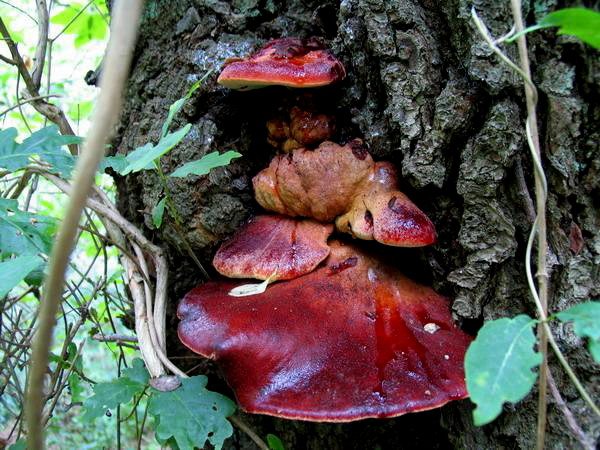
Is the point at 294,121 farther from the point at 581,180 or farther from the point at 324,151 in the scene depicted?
the point at 581,180

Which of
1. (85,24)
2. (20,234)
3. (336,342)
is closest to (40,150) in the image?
(20,234)

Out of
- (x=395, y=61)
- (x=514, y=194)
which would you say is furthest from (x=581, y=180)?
(x=395, y=61)

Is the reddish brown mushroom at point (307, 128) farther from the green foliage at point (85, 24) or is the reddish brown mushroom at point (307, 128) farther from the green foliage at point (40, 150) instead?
the green foliage at point (85, 24)

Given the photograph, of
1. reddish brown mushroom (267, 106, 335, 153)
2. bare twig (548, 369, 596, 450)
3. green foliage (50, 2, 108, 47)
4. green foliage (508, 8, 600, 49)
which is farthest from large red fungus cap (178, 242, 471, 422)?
green foliage (50, 2, 108, 47)

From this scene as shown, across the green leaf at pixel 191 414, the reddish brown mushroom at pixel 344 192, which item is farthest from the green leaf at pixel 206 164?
the green leaf at pixel 191 414

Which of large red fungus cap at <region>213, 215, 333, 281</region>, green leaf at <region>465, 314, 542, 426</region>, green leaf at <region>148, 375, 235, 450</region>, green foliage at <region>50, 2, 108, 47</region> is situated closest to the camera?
green leaf at <region>465, 314, 542, 426</region>

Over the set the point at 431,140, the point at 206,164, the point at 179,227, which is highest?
the point at 206,164

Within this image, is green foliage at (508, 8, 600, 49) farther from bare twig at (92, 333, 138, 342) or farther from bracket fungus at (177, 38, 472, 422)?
bare twig at (92, 333, 138, 342)

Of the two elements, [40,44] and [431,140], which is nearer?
[431,140]

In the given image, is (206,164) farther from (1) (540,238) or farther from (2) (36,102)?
(2) (36,102)
